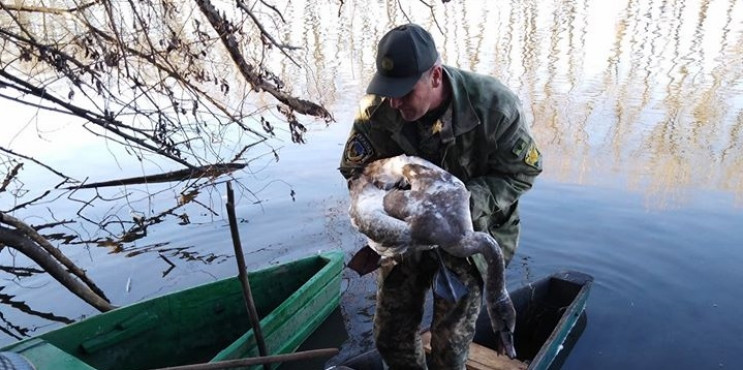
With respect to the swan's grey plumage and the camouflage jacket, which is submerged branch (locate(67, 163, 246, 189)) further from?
the swan's grey plumage

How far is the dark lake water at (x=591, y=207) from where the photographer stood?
203 inches

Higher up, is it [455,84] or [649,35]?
[455,84]

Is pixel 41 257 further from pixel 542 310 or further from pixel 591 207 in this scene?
pixel 591 207

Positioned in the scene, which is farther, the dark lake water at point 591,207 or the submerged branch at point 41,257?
the dark lake water at point 591,207

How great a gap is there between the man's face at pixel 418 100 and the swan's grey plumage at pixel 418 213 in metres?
0.21

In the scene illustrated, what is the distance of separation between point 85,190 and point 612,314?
258 inches

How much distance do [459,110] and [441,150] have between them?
0.23 m

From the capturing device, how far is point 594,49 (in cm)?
1211

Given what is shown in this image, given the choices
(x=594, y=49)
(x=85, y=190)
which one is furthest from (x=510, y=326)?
(x=594, y=49)

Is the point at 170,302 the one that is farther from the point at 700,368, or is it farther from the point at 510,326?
the point at 700,368

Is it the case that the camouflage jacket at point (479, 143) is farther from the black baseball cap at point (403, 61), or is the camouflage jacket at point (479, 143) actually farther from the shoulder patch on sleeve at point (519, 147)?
the black baseball cap at point (403, 61)

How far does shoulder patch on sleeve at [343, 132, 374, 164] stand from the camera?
305cm

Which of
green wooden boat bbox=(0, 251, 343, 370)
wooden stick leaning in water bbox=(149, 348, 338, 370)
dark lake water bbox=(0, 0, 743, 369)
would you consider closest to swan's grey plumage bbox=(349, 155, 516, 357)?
wooden stick leaning in water bbox=(149, 348, 338, 370)

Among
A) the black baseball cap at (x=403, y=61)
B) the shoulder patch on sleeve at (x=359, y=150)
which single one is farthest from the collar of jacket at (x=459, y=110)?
the shoulder patch on sleeve at (x=359, y=150)
